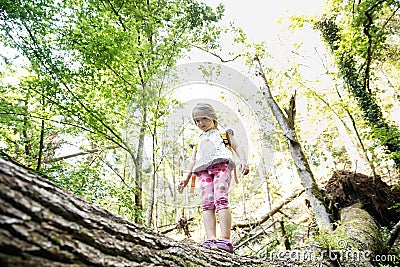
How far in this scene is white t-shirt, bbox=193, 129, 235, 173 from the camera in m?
2.64

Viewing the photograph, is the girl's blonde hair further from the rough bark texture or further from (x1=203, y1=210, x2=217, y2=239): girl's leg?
the rough bark texture

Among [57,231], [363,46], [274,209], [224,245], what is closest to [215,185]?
[224,245]

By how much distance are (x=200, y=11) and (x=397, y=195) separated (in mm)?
5954

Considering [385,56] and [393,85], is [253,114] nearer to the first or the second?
[385,56]

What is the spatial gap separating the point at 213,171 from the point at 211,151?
22 centimetres

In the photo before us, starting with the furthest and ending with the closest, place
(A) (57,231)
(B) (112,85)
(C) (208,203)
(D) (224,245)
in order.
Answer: (B) (112,85)
(C) (208,203)
(D) (224,245)
(A) (57,231)

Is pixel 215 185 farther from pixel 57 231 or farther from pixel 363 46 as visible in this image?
pixel 363 46

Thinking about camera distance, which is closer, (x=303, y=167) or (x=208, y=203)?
(x=208, y=203)

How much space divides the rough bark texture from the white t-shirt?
5.57 ft

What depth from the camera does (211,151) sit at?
2.72 metres

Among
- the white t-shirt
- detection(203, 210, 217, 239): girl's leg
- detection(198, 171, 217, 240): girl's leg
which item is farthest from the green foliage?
detection(203, 210, 217, 239): girl's leg

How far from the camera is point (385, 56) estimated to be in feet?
40.2

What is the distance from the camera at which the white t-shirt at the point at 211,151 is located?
2.64m

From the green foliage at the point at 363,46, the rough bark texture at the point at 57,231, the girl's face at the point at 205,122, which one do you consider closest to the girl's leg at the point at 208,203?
the girl's face at the point at 205,122
